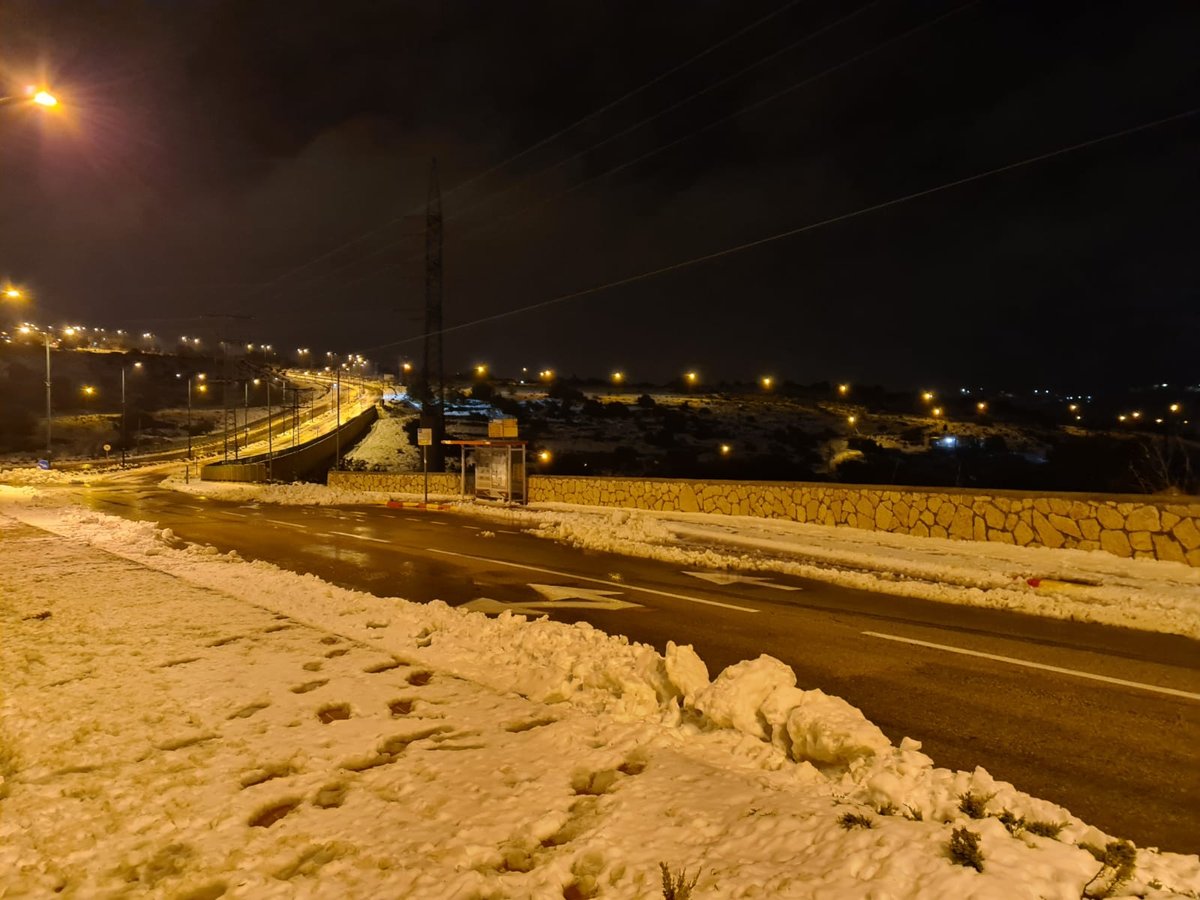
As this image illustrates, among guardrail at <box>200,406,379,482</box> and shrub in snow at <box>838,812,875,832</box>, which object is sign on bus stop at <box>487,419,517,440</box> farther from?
guardrail at <box>200,406,379,482</box>

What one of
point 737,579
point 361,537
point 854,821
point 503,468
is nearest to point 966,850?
point 854,821

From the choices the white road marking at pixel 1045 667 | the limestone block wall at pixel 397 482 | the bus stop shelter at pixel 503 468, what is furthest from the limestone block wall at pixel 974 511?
the limestone block wall at pixel 397 482

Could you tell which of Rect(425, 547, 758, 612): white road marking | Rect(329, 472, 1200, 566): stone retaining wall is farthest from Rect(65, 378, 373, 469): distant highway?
Rect(425, 547, 758, 612): white road marking

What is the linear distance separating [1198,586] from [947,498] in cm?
546

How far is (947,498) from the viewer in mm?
16594

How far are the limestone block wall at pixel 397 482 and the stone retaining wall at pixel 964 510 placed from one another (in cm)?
1125

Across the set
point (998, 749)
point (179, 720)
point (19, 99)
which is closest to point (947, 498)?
point (998, 749)

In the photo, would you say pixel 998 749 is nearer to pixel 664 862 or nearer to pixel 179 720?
pixel 664 862

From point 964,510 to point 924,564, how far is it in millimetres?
3594

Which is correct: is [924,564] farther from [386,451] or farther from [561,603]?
[386,451]

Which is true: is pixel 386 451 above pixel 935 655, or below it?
above

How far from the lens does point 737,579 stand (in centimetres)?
1245

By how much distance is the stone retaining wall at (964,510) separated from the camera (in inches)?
520

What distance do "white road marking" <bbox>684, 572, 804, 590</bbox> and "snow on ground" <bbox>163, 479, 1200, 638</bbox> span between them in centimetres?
74
